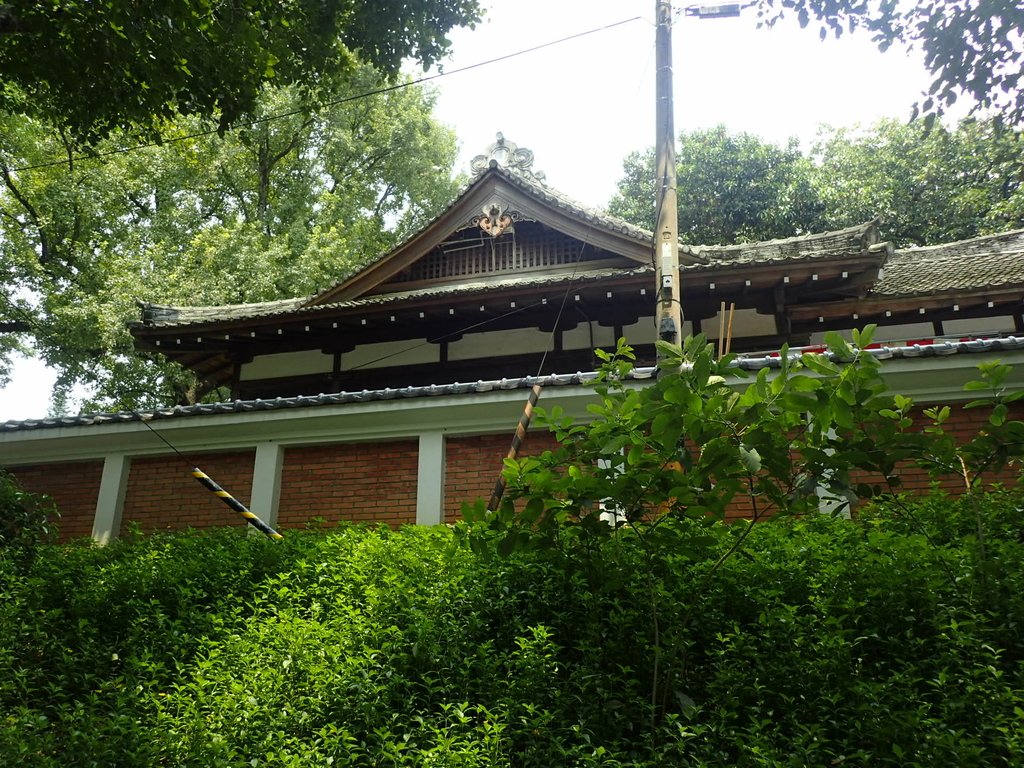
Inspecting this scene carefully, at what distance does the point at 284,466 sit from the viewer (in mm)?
8938

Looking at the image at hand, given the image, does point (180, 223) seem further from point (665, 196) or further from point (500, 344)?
point (665, 196)

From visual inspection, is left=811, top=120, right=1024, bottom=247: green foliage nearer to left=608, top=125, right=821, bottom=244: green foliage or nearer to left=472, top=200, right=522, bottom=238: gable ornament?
left=608, top=125, right=821, bottom=244: green foliage

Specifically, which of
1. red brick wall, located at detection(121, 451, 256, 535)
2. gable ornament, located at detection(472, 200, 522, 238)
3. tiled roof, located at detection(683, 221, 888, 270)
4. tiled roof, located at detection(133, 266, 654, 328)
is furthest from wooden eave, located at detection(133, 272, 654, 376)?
red brick wall, located at detection(121, 451, 256, 535)

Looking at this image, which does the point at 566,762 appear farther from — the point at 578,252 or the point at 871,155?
the point at 871,155

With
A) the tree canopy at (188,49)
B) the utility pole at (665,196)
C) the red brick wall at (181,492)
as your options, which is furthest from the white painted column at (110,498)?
the utility pole at (665,196)

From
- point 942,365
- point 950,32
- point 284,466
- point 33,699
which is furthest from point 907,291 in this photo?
point 33,699

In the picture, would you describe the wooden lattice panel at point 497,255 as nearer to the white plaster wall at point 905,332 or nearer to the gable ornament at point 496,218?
the gable ornament at point 496,218

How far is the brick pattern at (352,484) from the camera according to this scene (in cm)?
847

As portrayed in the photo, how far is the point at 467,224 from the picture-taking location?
12.6 meters

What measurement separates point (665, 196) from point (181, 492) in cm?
629

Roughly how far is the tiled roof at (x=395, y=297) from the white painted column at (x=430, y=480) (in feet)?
8.92

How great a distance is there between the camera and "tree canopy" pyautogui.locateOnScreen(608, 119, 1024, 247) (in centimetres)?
2247

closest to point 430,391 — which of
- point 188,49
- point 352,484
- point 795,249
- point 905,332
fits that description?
point 352,484

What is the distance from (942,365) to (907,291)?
11.9 feet
